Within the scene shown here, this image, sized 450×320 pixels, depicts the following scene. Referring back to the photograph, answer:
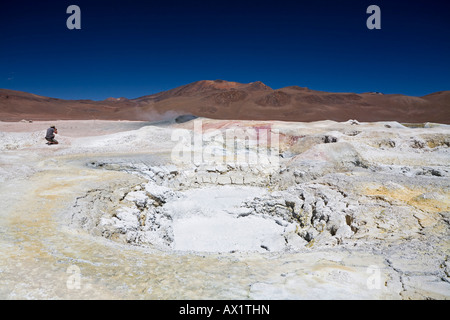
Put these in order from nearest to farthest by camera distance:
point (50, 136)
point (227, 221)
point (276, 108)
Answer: point (227, 221) → point (50, 136) → point (276, 108)

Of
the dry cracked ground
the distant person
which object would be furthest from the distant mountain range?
the dry cracked ground

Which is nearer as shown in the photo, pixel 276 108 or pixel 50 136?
pixel 50 136

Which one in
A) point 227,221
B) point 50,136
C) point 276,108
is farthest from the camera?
point 276,108

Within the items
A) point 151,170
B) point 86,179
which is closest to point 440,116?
point 151,170

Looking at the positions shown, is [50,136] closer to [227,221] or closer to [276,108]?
[227,221]

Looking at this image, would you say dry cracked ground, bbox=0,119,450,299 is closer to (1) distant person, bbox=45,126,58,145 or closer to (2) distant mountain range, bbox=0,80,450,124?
(1) distant person, bbox=45,126,58,145

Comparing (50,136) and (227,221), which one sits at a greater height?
(50,136)

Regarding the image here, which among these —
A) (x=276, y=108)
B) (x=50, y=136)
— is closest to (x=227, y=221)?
(x=50, y=136)

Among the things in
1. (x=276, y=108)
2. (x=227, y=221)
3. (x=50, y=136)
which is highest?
(x=276, y=108)

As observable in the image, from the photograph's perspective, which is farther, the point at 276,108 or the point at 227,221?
the point at 276,108
